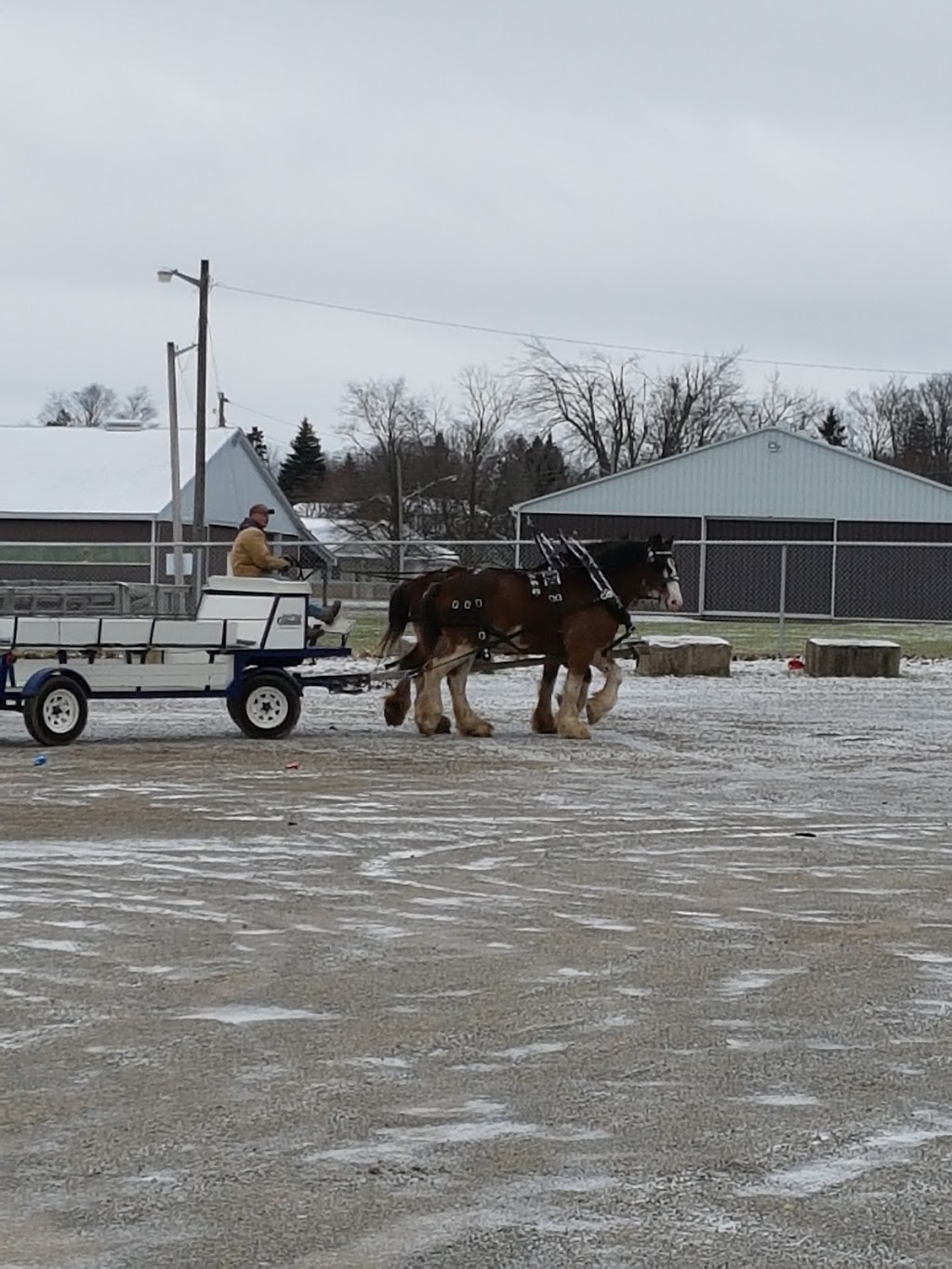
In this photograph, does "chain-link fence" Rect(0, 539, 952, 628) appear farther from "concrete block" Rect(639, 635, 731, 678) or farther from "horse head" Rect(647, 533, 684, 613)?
"horse head" Rect(647, 533, 684, 613)

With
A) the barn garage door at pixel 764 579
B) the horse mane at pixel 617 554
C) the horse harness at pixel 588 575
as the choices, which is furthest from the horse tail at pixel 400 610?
the barn garage door at pixel 764 579

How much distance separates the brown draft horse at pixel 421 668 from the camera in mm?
16938

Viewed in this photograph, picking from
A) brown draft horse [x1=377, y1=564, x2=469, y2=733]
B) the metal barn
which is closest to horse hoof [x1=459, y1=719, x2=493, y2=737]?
brown draft horse [x1=377, y1=564, x2=469, y2=733]

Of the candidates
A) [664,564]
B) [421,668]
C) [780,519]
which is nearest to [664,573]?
[664,564]

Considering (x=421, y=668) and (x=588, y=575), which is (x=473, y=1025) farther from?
(x=421, y=668)

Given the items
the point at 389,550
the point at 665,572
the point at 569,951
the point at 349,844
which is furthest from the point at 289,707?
the point at 389,550

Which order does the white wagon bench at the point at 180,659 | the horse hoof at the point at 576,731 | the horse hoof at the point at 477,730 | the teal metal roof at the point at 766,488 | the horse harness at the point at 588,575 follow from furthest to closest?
the teal metal roof at the point at 766,488 < the horse hoof at the point at 477,730 < the horse harness at the point at 588,575 < the horse hoof at the point at 576,731 < the white wagon bench at the point at 180,659

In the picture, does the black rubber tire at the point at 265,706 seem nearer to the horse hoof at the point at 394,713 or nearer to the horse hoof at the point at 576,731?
the horse hoof at the point at 394,713

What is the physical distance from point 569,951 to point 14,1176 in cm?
322

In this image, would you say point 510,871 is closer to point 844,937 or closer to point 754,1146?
point 844,937

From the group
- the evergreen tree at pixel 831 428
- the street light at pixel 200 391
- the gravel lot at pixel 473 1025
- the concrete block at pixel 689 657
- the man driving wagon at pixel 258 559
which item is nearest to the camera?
the gravel lot at pixel 473 1025

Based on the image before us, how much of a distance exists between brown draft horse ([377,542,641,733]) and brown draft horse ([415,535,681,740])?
87 millimetres

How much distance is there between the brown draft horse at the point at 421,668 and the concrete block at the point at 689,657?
732cm

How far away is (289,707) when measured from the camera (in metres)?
16.6
